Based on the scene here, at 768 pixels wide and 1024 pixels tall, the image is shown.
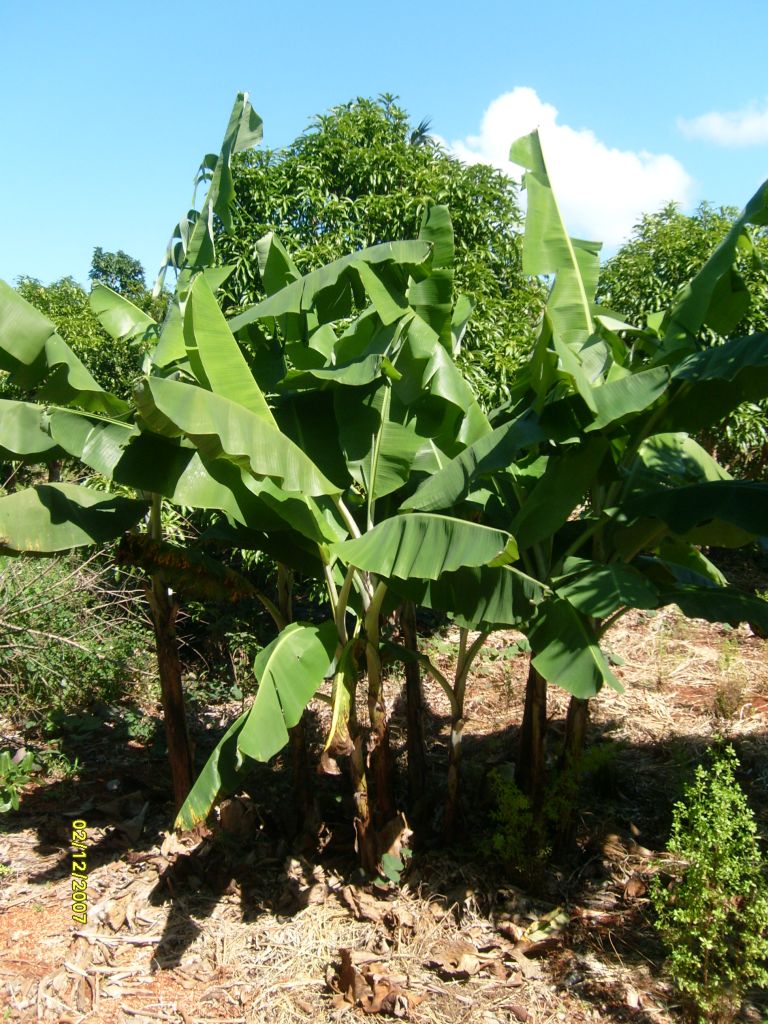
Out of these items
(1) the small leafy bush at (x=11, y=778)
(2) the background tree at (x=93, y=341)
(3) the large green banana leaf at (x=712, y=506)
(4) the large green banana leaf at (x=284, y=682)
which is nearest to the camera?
(4) the large green banana leaf at (x=284, y=682)

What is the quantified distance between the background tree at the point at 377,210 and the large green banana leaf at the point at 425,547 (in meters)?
3.55

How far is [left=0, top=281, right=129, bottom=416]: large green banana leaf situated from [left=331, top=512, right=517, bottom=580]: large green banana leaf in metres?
2.01

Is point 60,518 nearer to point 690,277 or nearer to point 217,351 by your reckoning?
point 217,351

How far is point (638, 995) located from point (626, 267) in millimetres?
8239

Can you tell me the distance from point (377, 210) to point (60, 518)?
15.4 ft

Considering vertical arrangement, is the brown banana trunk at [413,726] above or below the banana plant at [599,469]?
below

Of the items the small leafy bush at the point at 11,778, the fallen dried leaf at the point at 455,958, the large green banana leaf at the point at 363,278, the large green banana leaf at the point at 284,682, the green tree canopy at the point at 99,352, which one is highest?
the green tree canopy at the point at 99,352

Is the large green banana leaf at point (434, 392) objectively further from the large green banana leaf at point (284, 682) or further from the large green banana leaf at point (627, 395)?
the large green banana leaf at point (284, 682)

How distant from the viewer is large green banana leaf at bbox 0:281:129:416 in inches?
190

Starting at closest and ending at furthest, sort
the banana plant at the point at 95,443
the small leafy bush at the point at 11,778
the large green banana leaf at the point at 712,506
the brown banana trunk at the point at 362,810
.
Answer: the large green banana leaf at the point at 712,506, the banana plant at the point at 95,443, the brown banana trunk at the point at 362,810, the small leafy bush at the point at 11,778

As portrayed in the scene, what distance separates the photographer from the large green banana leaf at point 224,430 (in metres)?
3.85

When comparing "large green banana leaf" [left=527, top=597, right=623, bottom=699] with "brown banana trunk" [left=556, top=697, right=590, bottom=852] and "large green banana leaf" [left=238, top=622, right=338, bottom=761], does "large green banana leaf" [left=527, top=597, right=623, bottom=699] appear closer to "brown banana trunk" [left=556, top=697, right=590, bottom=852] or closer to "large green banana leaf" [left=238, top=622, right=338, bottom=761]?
"brown banana trunk" [left=556, top=697, right=590, bottom=852]

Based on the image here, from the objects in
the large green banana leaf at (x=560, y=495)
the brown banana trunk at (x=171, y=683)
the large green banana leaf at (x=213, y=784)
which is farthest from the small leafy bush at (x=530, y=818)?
the brown banana trunk at (x=171, y=683)

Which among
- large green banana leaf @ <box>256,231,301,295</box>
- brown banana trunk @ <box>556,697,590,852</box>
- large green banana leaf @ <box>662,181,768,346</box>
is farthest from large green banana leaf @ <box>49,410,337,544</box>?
large green banana leaf @ <box>662,181,768,346</box>
